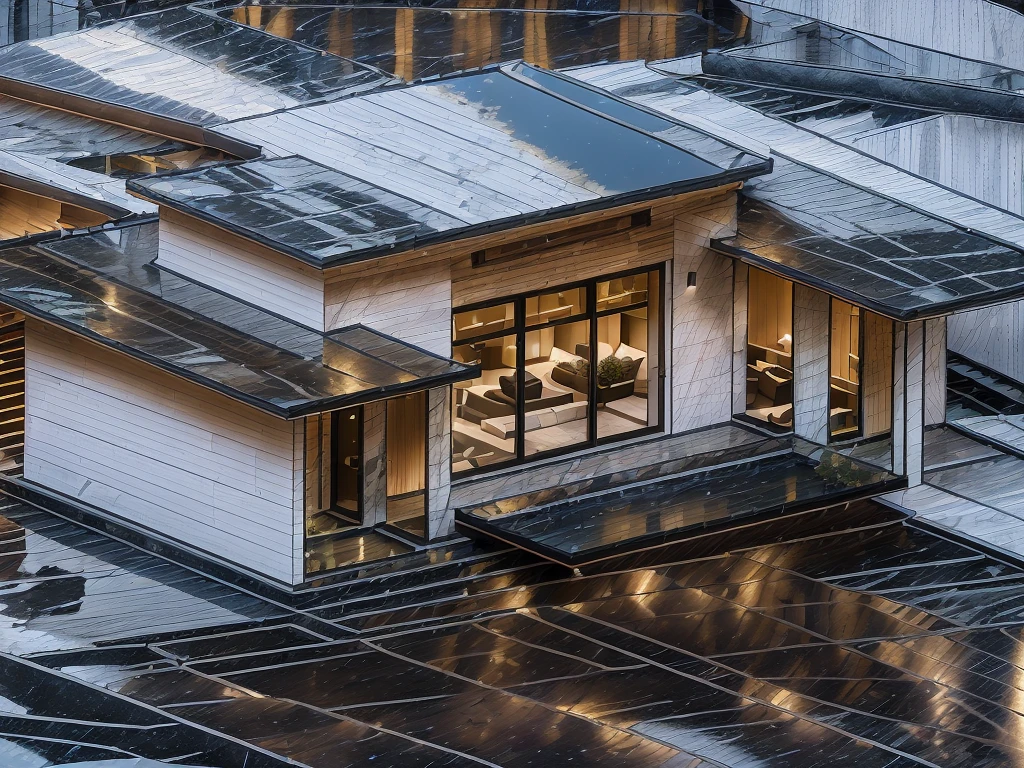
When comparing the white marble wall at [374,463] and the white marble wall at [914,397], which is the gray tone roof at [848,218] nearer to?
the white marble wall at [914,397]

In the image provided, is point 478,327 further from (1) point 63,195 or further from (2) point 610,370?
(1) point 63,195

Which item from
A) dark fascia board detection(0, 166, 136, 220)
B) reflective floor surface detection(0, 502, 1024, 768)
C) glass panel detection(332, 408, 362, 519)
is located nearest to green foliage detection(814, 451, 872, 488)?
reflective floor surface detection(0, 502, 1024, 768)

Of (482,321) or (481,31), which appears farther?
(481,31)

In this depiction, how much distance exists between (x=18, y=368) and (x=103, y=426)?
535 cm

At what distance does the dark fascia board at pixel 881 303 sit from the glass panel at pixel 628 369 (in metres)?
1.77

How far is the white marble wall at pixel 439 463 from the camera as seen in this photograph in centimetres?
2777

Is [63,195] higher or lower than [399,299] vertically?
higher

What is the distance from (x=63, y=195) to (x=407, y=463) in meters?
9.10

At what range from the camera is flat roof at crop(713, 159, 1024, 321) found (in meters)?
28.6

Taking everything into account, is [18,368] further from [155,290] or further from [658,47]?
[658,47]

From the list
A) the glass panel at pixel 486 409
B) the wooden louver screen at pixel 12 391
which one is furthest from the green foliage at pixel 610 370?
the wooden louver screen at pixel 12 391

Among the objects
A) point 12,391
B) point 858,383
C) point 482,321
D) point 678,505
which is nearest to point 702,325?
point 858,383

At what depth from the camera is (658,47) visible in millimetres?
40219

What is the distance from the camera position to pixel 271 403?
24.9 metres
